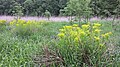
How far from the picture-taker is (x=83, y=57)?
13.1 feet

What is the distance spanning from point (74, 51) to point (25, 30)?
3.11 metres

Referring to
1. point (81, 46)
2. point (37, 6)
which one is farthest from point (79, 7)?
point (37, 6)

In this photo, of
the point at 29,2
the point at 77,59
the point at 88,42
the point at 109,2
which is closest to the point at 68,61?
the point at 77,59

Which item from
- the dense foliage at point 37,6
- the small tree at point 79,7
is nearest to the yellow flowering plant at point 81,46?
the small tree at point 79,7

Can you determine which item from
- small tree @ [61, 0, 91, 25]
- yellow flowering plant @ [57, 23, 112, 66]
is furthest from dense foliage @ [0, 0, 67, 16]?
yellow flowering plant @ [57, 23, 112, 66]

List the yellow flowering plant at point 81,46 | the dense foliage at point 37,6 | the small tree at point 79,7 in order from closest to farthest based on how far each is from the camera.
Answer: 1. the yellow flowering plant at point 81,46
2. the small tree at point 79,7
3. the dense foliage at point 37,6

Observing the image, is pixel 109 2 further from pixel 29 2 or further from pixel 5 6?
pixel 5 6

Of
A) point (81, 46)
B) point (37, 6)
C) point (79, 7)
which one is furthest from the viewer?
point (37, 6)

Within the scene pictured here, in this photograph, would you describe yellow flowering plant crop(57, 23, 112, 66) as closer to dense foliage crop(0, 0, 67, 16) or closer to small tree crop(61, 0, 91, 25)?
small tree crop(61, 0, 91, 25)

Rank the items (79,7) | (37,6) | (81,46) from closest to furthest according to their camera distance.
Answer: (81,46) < (79,7) < (37,6)

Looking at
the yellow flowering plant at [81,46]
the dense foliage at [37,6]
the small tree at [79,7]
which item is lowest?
the dense foliage at [37,6]

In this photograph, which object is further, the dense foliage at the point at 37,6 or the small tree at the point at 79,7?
the dense foliage at the point at 37,6

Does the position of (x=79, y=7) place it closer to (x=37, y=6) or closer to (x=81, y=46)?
(x=81, y=46)

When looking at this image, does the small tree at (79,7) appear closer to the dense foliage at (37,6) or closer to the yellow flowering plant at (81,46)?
the yellow flowering plant at (81,46)
